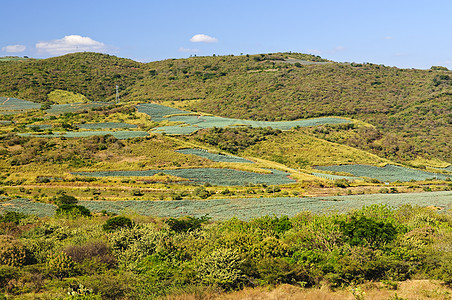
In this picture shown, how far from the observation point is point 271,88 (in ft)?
511

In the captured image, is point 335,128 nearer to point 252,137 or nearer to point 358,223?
point 252,137

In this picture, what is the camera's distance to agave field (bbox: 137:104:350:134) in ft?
330

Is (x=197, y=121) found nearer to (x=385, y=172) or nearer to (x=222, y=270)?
(x=385, y=172)

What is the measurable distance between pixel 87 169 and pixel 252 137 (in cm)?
4003

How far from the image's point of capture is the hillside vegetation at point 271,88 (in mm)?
131250

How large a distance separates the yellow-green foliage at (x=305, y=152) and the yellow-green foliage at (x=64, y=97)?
2945 inches

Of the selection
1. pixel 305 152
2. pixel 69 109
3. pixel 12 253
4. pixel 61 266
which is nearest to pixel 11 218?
pixel 12 253

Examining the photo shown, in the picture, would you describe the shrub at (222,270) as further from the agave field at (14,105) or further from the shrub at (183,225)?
the agave field at (14,105)

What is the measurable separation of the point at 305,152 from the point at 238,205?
4645 cm

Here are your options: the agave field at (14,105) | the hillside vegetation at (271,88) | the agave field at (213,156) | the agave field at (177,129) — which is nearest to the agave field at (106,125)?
the agave field at (177,129)

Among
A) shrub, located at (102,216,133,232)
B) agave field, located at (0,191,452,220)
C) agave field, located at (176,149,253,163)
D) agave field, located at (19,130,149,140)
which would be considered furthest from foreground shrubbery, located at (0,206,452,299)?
agave field, located at (19,130,149,140)

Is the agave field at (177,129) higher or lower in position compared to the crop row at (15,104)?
lower

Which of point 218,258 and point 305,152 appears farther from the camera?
point 305,152

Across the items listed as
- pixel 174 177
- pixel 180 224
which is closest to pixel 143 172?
pixel 174 177
